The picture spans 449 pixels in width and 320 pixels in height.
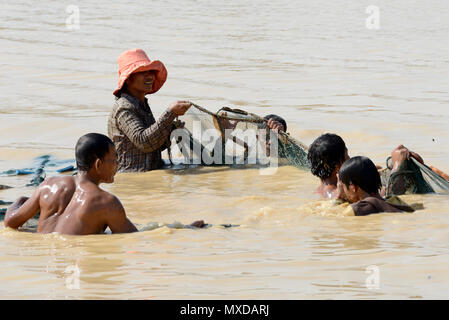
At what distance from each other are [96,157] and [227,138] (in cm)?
353

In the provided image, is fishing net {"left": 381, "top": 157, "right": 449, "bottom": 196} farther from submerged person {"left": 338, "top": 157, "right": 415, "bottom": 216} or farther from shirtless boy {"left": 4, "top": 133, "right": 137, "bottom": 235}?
shirtless boy {"left": 4, "top": 133, "right": 137, "bottom": 235}

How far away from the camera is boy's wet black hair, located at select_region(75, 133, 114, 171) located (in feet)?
20.3

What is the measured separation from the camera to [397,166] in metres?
7.82

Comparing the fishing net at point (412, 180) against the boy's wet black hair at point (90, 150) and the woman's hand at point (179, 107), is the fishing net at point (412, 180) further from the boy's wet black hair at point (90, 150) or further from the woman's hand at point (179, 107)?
the boy's wet black hair at point (90, 150)

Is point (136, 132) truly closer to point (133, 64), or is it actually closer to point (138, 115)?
point (138, 115)

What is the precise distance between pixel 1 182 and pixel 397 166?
3.89 m

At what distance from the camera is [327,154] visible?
771cm

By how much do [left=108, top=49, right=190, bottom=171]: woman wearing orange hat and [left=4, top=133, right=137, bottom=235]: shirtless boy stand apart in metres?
2.75

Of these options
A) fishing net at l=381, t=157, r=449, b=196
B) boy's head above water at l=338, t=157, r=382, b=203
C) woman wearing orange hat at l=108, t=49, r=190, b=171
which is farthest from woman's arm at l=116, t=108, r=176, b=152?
boy's head above water at l=338, t=157, r=382, b=203

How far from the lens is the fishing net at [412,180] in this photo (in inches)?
308

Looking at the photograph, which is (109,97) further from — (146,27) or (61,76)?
(146,27)

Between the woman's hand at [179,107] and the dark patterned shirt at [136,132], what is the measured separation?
0.04m

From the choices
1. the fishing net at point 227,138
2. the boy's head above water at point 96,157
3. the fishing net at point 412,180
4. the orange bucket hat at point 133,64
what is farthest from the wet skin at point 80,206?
the fishing net at point 227,138
